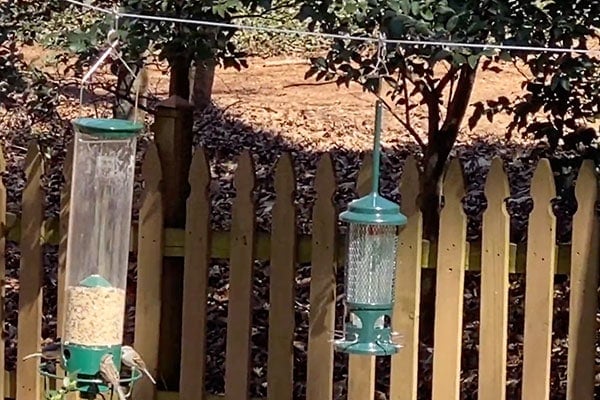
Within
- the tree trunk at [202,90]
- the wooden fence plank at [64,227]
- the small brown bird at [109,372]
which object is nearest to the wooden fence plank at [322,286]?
the wooden fence plank at [64,227]

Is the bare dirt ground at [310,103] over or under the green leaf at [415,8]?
over

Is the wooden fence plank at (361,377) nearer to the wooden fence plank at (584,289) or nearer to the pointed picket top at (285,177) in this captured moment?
the pointed picket top at (285,177)

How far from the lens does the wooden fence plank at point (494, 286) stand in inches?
157

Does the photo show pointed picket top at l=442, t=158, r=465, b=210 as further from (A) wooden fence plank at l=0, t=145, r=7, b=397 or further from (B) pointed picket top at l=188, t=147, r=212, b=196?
(A) wooden fence plank at l=0, t=145, r=7, b=397

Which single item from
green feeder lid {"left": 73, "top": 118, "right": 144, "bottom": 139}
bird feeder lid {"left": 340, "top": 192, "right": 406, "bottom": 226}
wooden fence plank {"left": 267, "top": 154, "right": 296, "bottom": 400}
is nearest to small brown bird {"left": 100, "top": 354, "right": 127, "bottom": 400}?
green feeder lid {"left": 73, "top": 118, "right": 144, "bottom": 139}

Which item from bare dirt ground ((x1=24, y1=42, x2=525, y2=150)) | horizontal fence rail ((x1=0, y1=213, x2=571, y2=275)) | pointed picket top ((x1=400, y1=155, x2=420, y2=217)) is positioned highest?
bare dirt ground ((x1=24, y1=42, x2=525, y2=150))

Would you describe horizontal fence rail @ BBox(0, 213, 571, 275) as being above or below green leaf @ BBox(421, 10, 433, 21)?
below

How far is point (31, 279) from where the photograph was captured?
14.6ft

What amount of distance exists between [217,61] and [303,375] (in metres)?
1.53

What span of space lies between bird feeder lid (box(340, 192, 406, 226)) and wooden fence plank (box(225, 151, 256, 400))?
35.6 inches

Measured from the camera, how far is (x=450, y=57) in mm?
3711

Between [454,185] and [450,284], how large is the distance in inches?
12.4

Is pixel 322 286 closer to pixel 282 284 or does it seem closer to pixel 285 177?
pixel 282 284

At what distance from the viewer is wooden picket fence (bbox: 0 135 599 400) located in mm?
3975
